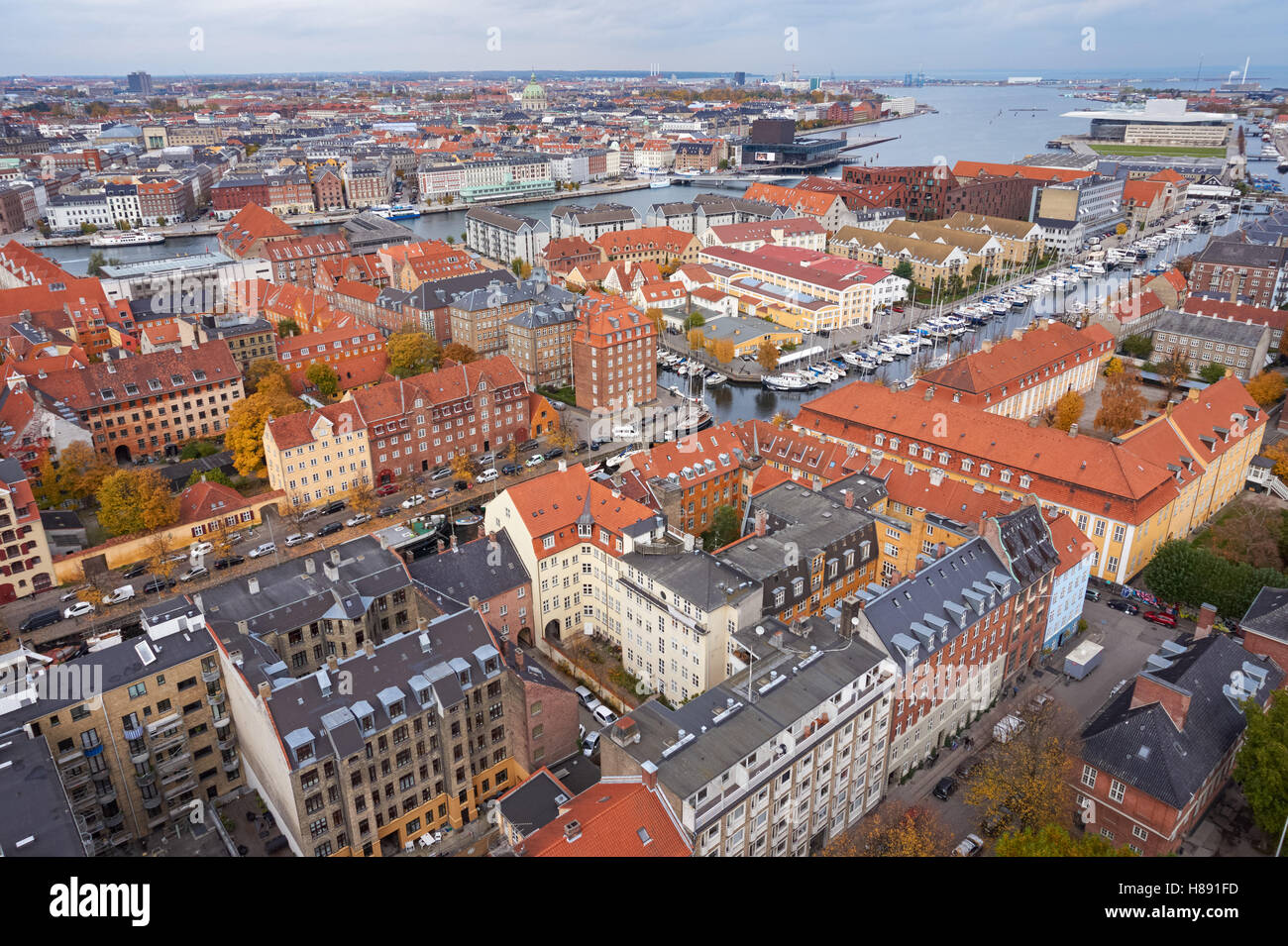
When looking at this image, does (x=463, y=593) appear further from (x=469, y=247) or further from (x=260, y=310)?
(x=469, y=247)

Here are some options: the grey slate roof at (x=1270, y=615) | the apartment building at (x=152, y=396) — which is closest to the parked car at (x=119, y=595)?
the apartment building at (x=152, y=396)

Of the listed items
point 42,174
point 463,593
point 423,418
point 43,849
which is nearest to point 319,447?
point 423,418

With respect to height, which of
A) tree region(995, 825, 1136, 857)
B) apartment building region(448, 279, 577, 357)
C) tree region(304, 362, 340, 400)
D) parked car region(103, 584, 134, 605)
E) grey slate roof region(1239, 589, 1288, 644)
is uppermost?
apartment building region(448, 279, 577, 357)

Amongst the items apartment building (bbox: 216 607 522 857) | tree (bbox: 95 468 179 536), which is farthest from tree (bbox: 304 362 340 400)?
apartment building (bbox: 216 607 522 857)

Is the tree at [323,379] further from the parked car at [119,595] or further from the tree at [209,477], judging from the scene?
the parked car at [119,595]

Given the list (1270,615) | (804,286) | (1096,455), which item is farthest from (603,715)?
(804,286)

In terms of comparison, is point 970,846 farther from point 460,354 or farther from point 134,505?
point 460,354

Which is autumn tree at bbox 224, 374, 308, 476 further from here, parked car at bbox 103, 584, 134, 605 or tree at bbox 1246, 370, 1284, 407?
tree at bbox 1246, 370, 1284, 407
